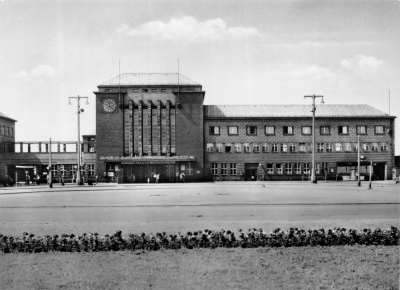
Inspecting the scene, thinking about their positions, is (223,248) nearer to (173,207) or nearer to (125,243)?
(125,243)

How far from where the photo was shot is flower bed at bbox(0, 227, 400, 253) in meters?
10.5

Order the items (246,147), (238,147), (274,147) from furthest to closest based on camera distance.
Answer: (274,147) → (246,147) → (238,147)

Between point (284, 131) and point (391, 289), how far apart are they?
55.9 metres

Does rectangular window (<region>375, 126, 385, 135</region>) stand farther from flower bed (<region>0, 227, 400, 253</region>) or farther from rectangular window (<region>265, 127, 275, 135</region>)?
flower bed (<region>0, 227, 400, 253</region>)

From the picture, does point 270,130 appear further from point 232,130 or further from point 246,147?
point 232,130

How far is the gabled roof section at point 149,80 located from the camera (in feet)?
200

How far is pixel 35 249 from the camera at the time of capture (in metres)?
10.4

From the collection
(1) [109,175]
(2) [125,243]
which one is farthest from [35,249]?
(1) [109,175]

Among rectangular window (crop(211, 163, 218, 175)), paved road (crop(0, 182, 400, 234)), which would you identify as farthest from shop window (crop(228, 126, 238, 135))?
paved road (crop(0, 182, 400, 234))

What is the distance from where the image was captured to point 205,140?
6166 centimetres

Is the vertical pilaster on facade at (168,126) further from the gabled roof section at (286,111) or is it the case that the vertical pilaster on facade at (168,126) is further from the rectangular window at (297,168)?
the rectangular window at (297,168)

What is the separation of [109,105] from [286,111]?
27.2 m

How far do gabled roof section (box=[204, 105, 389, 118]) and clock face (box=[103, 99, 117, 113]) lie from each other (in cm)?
1378

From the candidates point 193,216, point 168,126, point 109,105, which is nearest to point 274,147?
point 168,126
